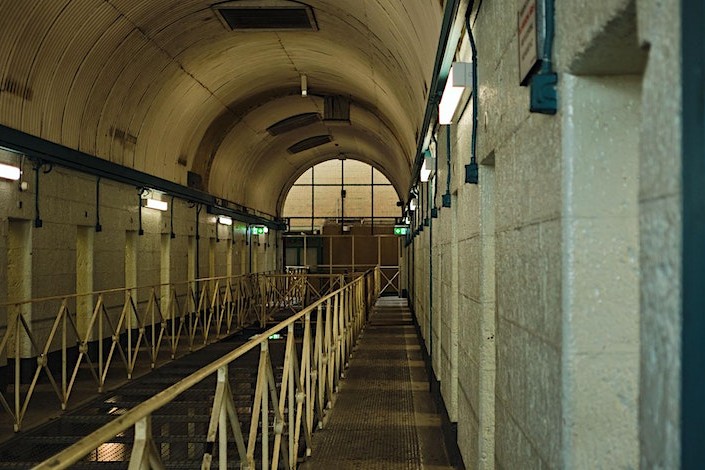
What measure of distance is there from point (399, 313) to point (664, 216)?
55.3 ft

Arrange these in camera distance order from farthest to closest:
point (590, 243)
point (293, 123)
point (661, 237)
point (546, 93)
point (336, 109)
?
point (293, 123)
point (336, 109)
point (546, 93)
point (590, 243)
point (661, 237)

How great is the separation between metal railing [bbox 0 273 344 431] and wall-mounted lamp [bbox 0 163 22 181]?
1.37 meters

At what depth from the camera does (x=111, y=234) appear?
11.1 meters

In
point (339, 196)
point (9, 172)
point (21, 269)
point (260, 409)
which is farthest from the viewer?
point (339, 196)

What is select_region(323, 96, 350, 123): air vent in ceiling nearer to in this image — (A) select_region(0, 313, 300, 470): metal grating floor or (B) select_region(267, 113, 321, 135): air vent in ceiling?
(B) select_region(267, 113, 321, 135): air vent in ceiling

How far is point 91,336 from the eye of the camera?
10398mm

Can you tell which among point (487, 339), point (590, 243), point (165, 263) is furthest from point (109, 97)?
point (590, 243)

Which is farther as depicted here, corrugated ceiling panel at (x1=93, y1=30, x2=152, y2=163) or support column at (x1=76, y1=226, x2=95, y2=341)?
support column at (x1=76, y1=226, x2=95, y2=341)

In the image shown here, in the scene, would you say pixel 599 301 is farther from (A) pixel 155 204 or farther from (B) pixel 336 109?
(B) pixel 336 109

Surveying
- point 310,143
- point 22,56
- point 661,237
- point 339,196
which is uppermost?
point 310,143

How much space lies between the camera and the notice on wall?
2248mm

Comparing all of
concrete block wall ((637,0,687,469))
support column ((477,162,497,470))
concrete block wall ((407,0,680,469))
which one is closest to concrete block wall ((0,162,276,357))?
support column ((477,162,497,470))

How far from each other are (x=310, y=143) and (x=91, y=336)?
520 inches

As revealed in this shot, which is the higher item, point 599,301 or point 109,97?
point 109,97
